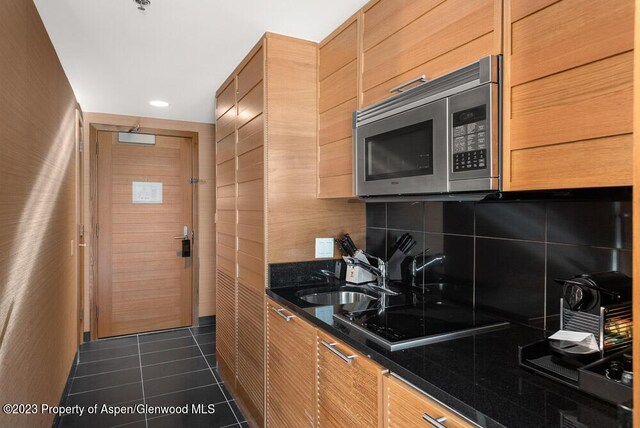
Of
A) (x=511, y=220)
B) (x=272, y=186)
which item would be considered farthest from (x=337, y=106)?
(x=511, y=220)

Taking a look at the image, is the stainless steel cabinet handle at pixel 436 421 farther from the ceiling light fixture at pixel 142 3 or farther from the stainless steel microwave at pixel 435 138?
the ceiling light fixture at pixel 142 3

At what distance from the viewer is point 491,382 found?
3.31 feet

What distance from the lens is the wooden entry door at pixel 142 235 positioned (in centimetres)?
393

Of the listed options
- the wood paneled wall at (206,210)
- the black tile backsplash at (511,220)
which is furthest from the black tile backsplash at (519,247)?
the wood paneled wall at (206,210)

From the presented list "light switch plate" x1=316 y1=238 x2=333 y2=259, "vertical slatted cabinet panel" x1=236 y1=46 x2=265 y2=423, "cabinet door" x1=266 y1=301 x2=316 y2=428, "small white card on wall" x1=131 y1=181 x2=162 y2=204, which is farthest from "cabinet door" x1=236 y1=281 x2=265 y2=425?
"small white card on wall" x1=131 y1=181 x2=162 y2=204

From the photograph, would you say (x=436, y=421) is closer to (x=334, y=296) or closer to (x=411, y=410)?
(x=411, y=410)

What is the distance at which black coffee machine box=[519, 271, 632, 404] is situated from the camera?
3.43ft

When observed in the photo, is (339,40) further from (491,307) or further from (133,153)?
(133,153)

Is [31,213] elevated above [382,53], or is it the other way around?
[382,53]

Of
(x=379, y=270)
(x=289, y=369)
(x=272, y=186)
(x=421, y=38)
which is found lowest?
(x=289, y=369)

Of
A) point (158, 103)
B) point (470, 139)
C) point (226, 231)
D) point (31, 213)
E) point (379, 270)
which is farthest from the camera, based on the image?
point (158, 103)

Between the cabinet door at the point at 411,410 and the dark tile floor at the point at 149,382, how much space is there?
63.2 inches

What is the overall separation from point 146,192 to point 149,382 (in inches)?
75.8

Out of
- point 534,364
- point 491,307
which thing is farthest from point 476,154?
point 491,307
